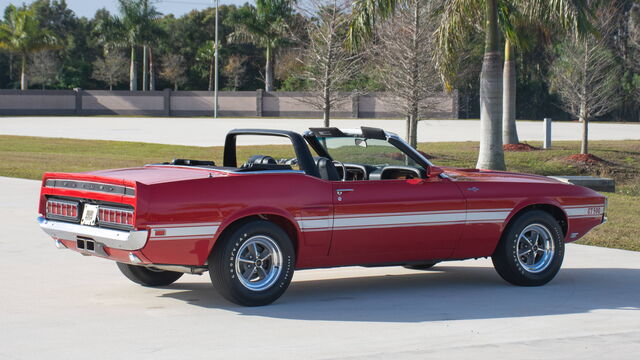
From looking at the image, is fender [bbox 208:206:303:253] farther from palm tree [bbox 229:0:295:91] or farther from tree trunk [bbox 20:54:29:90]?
tree trunk [bbox 20:54:29:90]

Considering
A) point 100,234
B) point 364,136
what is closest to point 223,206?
point 100,234

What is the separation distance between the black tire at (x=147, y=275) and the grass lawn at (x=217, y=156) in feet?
35.2

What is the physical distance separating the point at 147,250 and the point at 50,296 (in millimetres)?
1408

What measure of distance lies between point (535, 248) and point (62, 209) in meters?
4.26

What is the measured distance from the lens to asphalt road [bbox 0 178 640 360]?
6371 mm

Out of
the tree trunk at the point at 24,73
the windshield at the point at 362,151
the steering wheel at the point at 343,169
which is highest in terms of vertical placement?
the tree trunk at the point at 24,73

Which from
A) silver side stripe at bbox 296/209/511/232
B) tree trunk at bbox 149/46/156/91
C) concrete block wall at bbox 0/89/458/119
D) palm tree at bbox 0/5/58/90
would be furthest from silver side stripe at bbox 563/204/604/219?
palm tree at bbox 0/5/58/90

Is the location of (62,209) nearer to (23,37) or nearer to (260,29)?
(260,29)

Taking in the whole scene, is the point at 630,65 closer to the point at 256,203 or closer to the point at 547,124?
the point at 547,124

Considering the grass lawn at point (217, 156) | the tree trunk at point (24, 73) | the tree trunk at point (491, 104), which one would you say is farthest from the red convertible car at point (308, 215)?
the tree trunk at point (24, 73)

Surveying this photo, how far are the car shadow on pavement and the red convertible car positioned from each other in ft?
0.80

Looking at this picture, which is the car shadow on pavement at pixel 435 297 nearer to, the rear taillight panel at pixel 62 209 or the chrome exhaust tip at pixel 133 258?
the chrome exhaust tip at pixel 133 258

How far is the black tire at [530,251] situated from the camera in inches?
349

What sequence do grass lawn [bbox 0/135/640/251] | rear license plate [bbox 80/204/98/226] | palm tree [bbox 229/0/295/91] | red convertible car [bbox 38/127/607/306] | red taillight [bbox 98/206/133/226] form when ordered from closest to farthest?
red taillight [bbox 98/206/133/226] → red convertible car [bbox 38/127/607/306] → rear license plate [bbox 80/204/98/226] → grass lawn [bbox 0/135/640/251] → palm tree [bbox 229/0/295/91]
